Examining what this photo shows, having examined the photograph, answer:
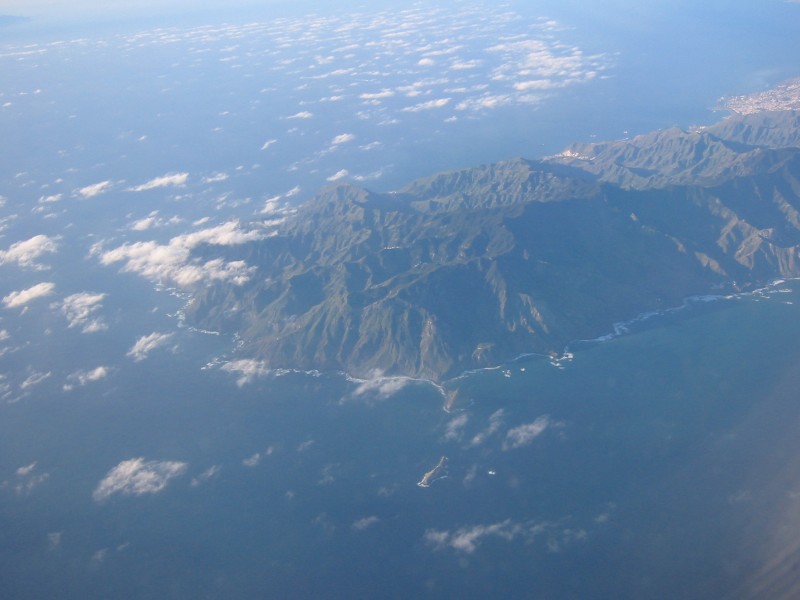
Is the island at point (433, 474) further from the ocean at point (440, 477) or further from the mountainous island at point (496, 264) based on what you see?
the mountainous island at point (496, 264)

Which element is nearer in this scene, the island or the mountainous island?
the island

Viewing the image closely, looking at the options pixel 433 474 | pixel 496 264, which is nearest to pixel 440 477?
pixel 433 474

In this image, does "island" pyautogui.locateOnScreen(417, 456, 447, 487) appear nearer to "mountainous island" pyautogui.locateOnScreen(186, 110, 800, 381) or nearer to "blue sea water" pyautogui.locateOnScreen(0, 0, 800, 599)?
"blue sea water" pyautogui.locateOnScreen(0, 0, 800, 599)

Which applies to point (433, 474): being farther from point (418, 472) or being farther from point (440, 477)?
point (418, 472)

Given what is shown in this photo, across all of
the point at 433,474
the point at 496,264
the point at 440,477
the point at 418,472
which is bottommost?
the point at 418,472

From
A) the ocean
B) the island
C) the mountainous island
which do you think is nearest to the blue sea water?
the ocean

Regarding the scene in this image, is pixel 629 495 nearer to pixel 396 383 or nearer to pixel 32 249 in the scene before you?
pixel 396 383

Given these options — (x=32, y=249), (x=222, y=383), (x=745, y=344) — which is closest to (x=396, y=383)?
(x=222, y=383)

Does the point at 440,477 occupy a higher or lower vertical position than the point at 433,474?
lower

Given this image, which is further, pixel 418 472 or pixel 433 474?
pixel 418 472
